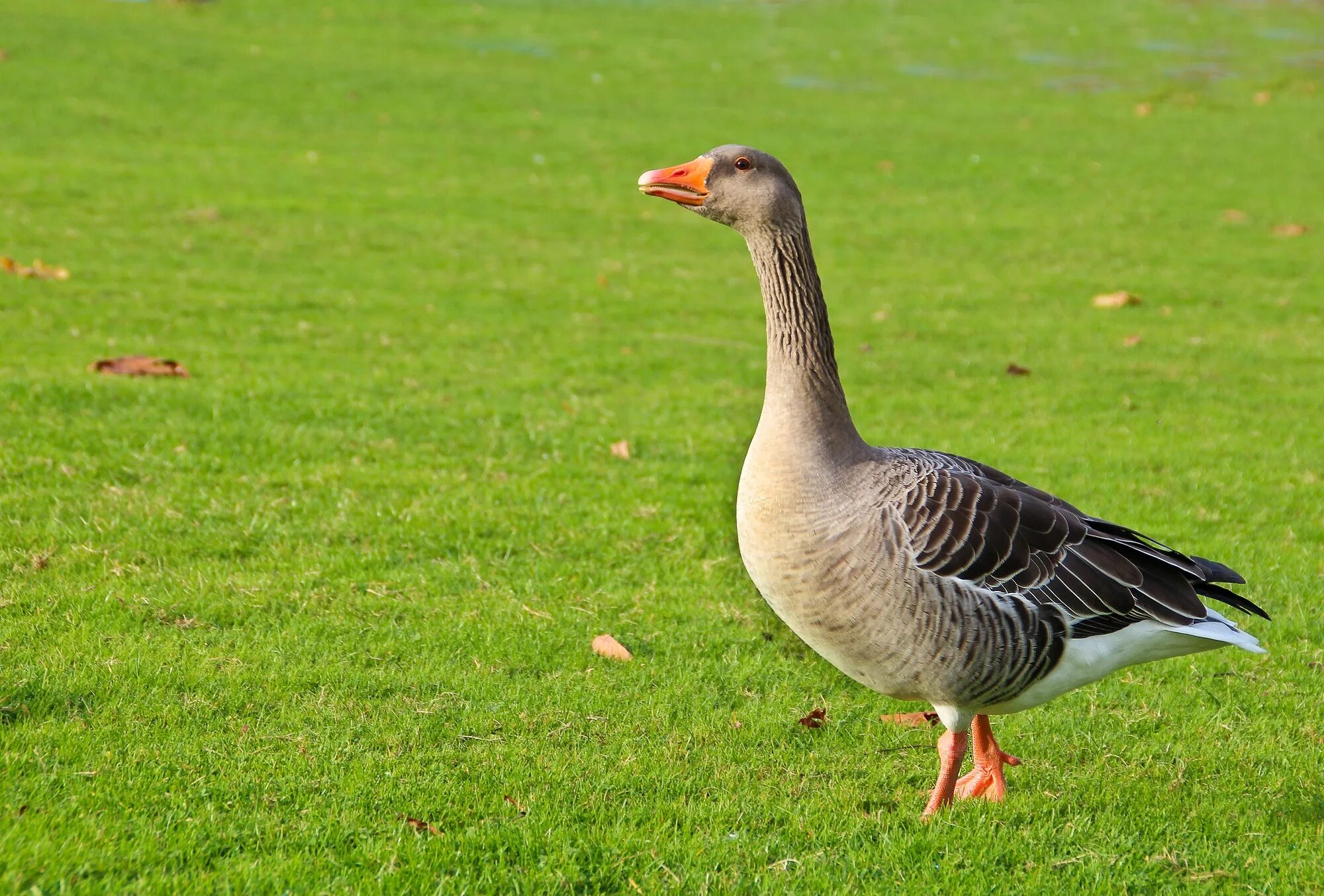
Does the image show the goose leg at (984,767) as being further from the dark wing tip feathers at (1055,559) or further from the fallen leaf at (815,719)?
the fallen leaf at (815,719)

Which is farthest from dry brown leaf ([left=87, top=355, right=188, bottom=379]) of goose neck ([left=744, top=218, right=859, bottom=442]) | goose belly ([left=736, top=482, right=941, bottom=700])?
goose belly ([left=736, top=482, right=941, bottom=700])

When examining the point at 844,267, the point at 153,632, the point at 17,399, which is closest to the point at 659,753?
the point at 153,632

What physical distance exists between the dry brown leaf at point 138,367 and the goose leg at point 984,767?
7.65 metres

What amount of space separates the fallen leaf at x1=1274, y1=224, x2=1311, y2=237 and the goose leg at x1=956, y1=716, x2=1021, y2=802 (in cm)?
1736

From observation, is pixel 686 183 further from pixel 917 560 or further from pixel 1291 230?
pixel 1291 230

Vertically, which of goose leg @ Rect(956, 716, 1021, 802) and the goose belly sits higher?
→ the goose belly

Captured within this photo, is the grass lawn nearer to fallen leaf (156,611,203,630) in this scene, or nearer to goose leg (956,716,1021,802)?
fallen leaf (156,611,203,630)

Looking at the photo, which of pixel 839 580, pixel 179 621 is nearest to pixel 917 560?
pixel 839 580

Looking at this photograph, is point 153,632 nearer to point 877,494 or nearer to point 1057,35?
point 877,494

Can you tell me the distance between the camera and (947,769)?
5.07 meters

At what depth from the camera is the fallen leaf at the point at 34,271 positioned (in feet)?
45.5

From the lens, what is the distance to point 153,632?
6.16m

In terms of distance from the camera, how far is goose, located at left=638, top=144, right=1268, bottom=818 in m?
4.89

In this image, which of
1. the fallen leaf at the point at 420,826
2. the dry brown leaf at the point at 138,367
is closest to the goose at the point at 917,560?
the fallen leaf at the point at 420,826
